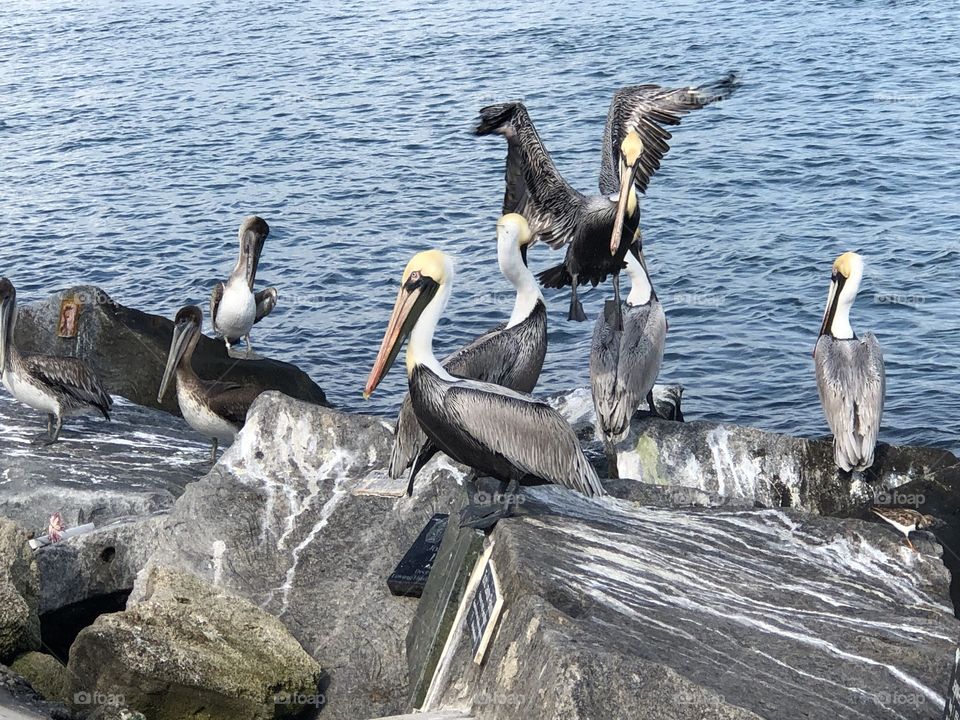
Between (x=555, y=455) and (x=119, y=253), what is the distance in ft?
37.0

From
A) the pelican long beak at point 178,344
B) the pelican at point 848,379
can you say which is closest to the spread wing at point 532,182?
the pelican at point 848,379

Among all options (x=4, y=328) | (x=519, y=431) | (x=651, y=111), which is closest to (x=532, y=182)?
(x=651, y=111)

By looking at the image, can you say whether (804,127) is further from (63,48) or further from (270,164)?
(63,48)

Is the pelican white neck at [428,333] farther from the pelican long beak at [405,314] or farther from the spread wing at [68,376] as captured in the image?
the spread wing at [68,376]

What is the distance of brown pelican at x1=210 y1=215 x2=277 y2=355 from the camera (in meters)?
11.5

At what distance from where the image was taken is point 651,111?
9844 mm

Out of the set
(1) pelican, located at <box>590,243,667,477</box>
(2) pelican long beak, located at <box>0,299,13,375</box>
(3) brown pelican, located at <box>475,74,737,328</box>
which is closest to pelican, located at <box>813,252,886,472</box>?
(1) pelican, located at <box>590,243,667,477</box>

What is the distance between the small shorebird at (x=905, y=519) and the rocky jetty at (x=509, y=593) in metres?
0.22

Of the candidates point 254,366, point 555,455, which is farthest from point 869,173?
point 555,455

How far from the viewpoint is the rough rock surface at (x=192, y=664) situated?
17.3 feet

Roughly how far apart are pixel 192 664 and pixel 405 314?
1.95m

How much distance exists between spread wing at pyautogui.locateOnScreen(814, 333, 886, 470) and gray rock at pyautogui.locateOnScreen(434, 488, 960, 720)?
1.59 meters

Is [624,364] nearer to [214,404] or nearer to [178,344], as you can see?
[214,404]

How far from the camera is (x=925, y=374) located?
11.8 meters
